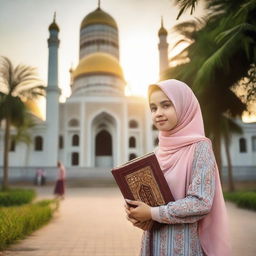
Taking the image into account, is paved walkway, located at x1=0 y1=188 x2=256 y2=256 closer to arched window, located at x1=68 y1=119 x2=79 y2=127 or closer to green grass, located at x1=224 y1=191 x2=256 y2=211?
green grass, located at x1=224 y1=191 x2=256 y2=211

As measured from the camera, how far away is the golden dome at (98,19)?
38.2 metres

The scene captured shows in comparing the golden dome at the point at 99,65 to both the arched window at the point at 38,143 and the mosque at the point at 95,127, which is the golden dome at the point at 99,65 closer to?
the mosque at the point at 95,127

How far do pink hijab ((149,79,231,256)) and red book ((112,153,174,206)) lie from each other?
0.08 metres

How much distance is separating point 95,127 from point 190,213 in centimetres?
3171

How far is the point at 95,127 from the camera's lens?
32969 millimetres

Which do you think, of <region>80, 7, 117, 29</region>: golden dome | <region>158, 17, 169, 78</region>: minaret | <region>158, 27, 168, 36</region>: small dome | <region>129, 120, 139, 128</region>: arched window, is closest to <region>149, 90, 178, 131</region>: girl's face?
<region>158, 17, 169, 78</region>: minaret

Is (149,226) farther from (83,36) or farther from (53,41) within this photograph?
(83,36)

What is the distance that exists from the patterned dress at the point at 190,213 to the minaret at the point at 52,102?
27.0 m

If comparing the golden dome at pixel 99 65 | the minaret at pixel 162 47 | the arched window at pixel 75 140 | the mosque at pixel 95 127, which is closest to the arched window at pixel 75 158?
the mosque at pixel 95 127

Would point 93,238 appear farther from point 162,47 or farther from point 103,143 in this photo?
point 103,143

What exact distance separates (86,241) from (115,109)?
1054 inches

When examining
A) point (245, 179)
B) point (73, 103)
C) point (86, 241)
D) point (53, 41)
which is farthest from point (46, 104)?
point (86, 241)

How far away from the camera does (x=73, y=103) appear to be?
3148 cm

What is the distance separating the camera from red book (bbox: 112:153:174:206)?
154 centimetres
